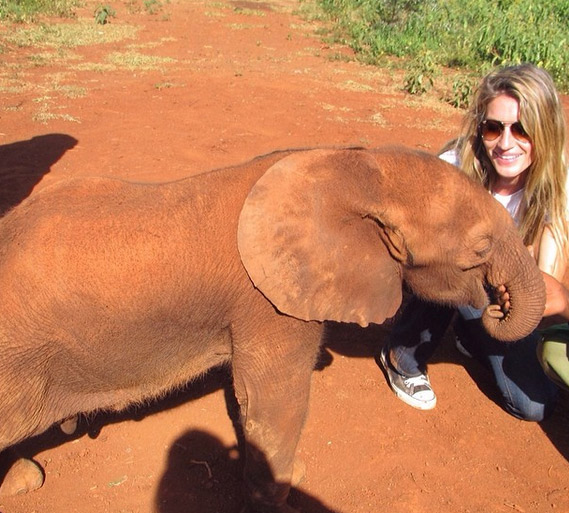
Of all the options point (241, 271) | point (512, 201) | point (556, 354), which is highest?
point (241, 271)

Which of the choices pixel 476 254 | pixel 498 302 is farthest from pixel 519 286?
pixel 476 254

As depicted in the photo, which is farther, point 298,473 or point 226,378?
point 226,378

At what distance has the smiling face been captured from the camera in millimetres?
3576

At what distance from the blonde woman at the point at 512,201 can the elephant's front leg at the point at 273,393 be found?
4.62 feet

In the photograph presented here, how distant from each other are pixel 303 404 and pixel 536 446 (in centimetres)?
186

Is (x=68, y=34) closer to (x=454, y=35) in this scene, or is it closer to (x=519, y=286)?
(x=454, y=35)

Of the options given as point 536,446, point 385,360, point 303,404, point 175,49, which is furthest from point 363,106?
point 303,404

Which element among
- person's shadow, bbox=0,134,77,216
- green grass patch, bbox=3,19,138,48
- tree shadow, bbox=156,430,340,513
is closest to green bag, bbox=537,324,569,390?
tree shadow, bbox=156,430,340,513

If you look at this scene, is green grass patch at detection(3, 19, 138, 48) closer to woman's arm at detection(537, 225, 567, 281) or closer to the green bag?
woman's arm at detection(537, 225, 567, 281)

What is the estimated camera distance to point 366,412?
436 centimetres

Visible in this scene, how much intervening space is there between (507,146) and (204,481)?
2.67 metres

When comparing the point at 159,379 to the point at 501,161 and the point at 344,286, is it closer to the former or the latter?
the point at 344,286

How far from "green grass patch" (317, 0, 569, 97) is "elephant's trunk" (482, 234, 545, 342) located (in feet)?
28.4

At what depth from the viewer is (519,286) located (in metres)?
3.19
